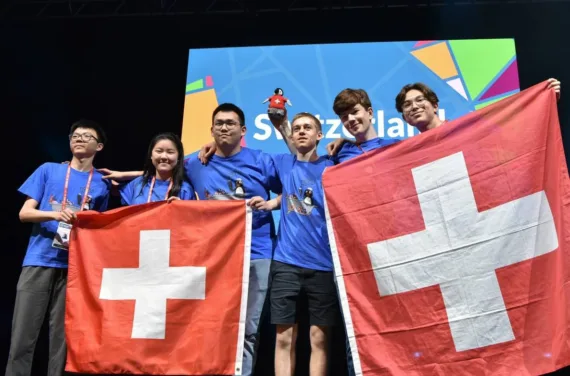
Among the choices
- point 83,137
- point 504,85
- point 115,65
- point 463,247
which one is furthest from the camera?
point 115,65

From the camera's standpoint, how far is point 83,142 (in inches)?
100

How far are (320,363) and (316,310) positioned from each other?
201 millimetres

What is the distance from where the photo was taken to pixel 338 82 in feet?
11.5

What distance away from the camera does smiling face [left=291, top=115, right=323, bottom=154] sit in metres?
2.37

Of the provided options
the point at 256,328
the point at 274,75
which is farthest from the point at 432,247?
the point at 274,75

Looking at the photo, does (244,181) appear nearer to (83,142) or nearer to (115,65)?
(83,142)

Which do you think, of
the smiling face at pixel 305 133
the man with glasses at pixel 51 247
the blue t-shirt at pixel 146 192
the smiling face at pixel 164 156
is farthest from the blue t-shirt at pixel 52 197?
the smiling face at pixel 305 133

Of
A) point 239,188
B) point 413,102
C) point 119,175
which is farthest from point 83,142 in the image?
point 413,102

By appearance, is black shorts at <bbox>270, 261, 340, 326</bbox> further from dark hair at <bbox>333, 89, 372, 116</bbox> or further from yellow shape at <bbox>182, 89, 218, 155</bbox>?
yellow shape at <bbox>182, 89, 218, 155</bbox>

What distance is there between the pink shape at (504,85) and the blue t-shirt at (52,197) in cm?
224

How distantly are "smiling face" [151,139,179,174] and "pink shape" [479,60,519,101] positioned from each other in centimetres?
189

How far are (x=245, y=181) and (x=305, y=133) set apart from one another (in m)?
0.34

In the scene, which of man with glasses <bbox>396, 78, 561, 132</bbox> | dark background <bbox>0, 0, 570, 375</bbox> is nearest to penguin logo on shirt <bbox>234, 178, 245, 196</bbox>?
man with glasses <bbox>396, 78, 561, 132</bbox>

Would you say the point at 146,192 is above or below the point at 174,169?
below
